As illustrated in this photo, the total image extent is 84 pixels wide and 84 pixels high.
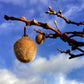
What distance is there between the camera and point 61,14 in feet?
10.3

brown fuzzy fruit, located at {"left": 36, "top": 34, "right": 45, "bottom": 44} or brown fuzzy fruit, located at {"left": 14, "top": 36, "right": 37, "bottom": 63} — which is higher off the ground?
brown fuzzy fruit, located at {"left": 36, "top": 34, "right": 45, "bottom": 44}

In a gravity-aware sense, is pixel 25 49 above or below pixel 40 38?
below

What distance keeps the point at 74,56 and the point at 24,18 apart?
1301 mm

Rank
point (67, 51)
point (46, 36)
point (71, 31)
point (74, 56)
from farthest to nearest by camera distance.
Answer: point (67, 51)
point (74, 56)
point (46, 36)
point (71, 31)

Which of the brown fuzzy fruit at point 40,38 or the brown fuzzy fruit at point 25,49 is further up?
the brown fuzzy fruit at point 40,38

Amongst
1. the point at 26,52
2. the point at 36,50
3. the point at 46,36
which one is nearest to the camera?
the point at 26,52

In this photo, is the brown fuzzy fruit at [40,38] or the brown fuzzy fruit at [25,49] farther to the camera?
the brown fuzzy fruit at [40,38]

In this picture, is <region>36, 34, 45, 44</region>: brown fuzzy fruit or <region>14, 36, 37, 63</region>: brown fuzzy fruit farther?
<region>36, 34, 45, 44</region>: brown fuzzy fruit

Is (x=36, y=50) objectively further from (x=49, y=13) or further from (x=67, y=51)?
(x=67, y=51)

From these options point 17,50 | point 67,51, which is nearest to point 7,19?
point 17,50

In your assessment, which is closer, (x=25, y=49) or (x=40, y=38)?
(x=25, y=49)

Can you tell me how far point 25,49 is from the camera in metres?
2.31

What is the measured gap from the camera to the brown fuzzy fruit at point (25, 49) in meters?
2.32

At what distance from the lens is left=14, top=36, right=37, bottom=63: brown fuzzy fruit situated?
91.2 inches
